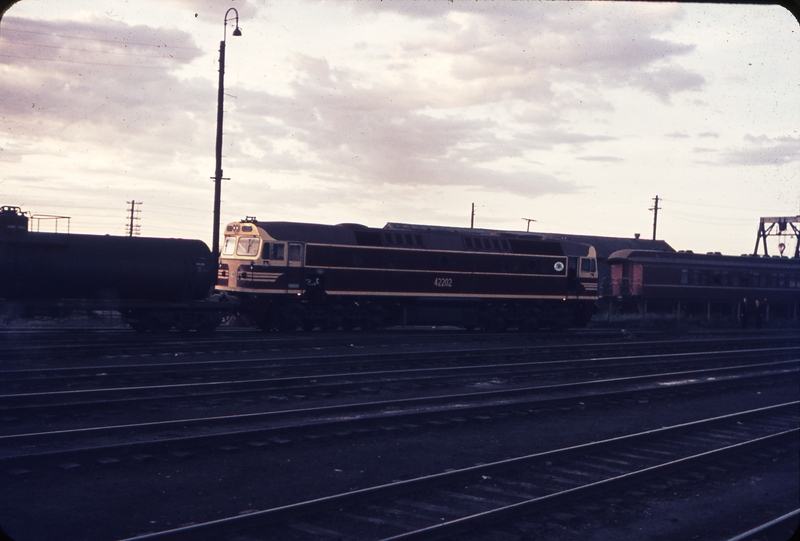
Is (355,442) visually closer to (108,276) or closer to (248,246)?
(108,276)

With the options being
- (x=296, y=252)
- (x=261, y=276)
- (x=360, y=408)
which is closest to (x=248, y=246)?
(x=261, y=276)

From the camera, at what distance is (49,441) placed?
9.02 m

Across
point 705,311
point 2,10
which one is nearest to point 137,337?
point 2,10

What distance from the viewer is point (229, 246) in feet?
88.2

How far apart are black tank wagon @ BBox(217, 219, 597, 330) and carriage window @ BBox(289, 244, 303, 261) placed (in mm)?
28

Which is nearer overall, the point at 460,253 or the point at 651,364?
the point at 651,364

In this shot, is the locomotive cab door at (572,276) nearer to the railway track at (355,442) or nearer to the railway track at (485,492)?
the railway track at (355,442)

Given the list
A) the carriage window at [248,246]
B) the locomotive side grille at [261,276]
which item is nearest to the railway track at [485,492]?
the locomotive side grille at [261,276]

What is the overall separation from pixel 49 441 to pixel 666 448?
784 centimetres

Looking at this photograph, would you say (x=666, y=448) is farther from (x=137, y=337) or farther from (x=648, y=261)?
(x=648, y=261)

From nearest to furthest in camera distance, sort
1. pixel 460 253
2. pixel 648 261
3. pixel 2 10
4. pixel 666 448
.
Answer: pixel 2 10 → pixel 666 448 → pixel 460 253 → pixel 648 261

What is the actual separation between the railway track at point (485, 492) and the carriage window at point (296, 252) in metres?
17.0

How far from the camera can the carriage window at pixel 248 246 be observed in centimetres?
2586

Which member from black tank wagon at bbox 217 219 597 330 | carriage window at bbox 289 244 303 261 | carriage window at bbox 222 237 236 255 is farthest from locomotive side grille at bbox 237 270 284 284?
carriage window at bbox 222 237 236 255
